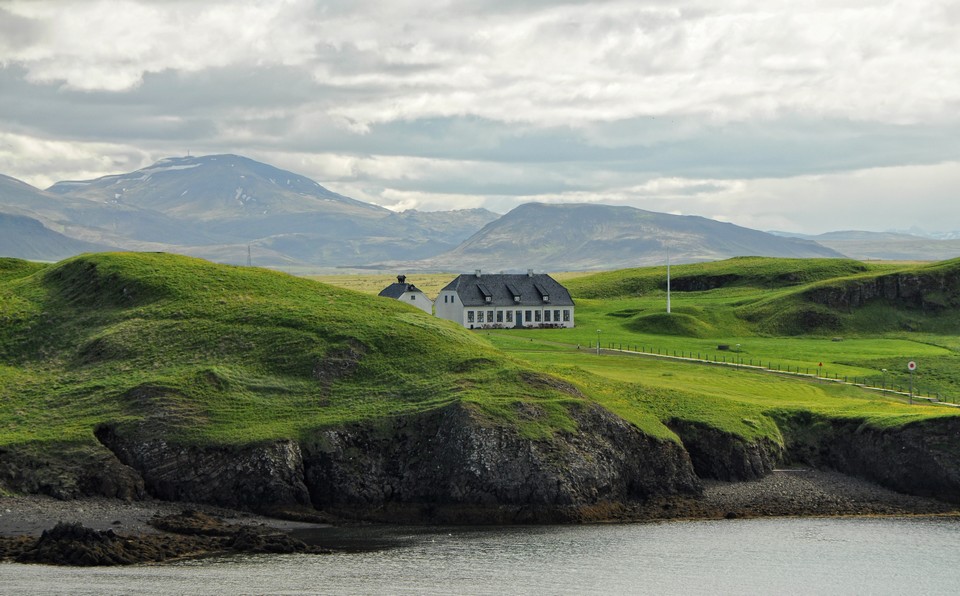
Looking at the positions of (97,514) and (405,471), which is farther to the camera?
(405,471)

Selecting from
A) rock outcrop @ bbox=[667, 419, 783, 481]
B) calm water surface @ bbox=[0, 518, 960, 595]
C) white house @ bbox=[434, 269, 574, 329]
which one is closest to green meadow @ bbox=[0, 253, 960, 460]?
rock outcrop @ bbox=[667, 419, 783, 481]

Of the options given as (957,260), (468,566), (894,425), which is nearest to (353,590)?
(468,566)

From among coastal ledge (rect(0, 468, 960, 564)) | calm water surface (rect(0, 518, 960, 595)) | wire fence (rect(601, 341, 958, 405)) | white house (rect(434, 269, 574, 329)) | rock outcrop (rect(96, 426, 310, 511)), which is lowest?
calm water surface (rect(0, 518, 960, 595))

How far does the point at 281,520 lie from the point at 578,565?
846 inches

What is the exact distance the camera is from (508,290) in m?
174

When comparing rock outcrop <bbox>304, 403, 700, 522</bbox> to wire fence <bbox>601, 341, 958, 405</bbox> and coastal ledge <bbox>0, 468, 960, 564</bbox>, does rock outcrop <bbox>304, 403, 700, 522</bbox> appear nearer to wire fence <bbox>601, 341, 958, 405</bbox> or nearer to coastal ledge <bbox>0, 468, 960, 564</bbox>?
coastal ledge <bbox>0, 468, 960, 564</bbox>

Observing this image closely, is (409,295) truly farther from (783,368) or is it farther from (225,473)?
(225,473)

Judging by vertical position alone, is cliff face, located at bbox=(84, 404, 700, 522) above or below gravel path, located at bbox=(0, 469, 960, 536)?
above

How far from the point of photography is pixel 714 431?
89000mm

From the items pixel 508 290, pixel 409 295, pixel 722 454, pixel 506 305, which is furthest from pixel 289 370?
pixel 508 290

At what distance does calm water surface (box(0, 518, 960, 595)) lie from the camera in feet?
207

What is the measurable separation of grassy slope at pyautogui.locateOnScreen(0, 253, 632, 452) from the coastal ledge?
660 centimetres

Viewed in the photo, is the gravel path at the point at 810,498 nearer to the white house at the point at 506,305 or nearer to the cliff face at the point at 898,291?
Answer: the white house at the point at 506,305

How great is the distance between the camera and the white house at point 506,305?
170375 mm
